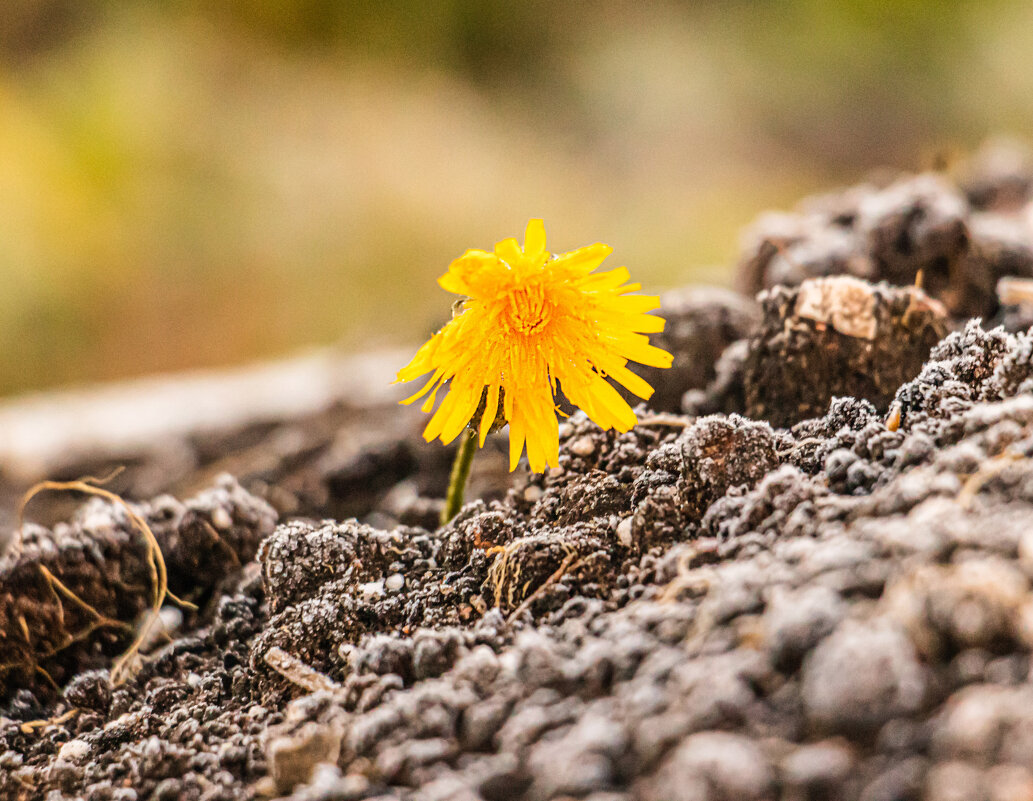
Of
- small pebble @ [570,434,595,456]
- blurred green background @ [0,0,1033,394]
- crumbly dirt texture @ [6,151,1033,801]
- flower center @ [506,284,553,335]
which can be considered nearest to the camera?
crumbly dirt texture @ [6,151,1033,801]

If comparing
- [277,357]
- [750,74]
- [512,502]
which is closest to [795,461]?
[512,502]

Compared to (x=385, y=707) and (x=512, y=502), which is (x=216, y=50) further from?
(x=385, y=707)

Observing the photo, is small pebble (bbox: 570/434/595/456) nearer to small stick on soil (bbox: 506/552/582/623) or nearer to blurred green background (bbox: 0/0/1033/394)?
small stick on soil (bbox: 506/552/582/623)

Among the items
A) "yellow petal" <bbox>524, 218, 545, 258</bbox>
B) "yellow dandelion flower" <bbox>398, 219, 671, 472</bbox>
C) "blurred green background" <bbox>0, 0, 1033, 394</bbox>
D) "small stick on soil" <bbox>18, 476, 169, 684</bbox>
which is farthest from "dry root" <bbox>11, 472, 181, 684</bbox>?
"blurred green background" <bbox>0, 0, 1033, 394</bbox>

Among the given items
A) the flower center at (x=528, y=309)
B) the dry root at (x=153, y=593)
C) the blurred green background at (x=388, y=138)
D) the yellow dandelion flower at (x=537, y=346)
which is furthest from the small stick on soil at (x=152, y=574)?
the blurred green background at (x=388, y=138)

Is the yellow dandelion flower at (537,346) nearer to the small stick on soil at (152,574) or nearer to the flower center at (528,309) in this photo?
the flower center at (528,309)

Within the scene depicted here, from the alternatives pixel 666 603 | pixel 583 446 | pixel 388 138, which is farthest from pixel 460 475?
pixel 388 138

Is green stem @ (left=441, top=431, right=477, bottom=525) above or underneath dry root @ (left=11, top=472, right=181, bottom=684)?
above
